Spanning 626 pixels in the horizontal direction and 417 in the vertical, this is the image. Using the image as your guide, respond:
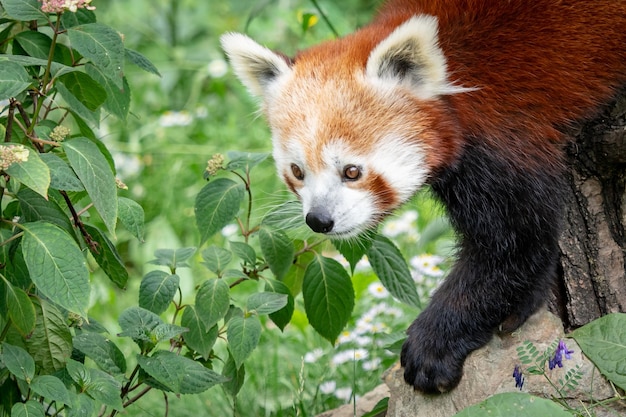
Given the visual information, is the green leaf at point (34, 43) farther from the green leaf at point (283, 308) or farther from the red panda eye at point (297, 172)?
the green leaf at point (283, 308)

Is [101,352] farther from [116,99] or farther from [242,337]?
[116,99]


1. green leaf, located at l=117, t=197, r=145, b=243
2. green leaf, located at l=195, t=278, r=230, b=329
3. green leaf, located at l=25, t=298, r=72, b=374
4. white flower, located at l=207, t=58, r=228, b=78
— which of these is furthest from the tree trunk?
white flower, located at l=207, t=58, r=228, b=78

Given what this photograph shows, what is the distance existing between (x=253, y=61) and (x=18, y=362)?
1252 mm

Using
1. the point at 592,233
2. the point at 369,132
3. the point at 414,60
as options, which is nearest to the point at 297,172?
the point at 369,132

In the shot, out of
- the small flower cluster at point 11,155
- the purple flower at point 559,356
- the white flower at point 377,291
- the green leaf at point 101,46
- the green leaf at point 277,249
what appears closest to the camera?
the small flower cluster at point 11,155

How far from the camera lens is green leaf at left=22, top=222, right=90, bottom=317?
6.36 feet

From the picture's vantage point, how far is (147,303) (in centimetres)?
242

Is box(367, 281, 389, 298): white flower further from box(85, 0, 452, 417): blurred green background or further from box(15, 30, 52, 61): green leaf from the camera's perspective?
box(15, 30, 52, 61): green leaf

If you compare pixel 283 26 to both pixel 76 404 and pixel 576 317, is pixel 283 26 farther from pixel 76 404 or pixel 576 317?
pixel 76 404

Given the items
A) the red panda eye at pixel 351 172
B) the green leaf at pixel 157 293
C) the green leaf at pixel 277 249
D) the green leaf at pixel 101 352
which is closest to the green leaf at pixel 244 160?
the green leaf at pixel 277 249

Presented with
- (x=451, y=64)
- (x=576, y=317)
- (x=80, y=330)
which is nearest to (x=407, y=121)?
(x=451, y=64)

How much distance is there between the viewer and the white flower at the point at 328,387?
3.27 metres

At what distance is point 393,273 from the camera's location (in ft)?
8.90

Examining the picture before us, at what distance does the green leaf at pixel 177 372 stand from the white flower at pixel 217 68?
403 cm
